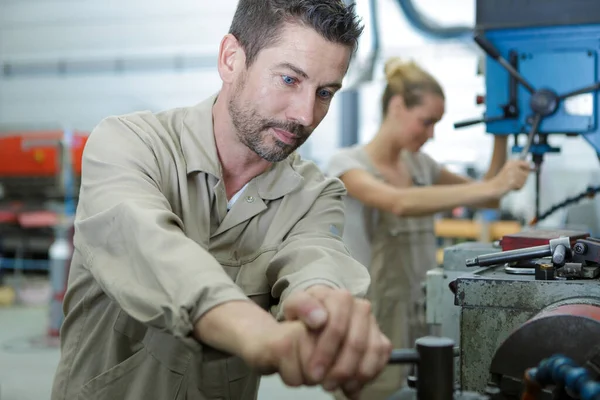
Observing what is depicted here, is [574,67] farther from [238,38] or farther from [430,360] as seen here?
[430,360]

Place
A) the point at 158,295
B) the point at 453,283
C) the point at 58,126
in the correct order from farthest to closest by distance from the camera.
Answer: the point at 58,126 < the point at 453,283 < the point at 158,295

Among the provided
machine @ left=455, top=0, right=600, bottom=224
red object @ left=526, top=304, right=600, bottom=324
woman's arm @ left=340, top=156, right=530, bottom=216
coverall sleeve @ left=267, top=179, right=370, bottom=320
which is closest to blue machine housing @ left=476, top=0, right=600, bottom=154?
machine @ left=455, top=0, right=600, bottom=224

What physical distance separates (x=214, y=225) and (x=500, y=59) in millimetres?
764

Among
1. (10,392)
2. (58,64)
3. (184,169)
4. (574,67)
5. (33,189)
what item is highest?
(58,64)

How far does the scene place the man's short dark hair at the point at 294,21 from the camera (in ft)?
3.44

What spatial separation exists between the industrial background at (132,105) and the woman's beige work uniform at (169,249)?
0.68 meters

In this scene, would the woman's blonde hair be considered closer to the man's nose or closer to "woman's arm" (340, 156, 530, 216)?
"woman's arm" (340, 156, 530, 216)

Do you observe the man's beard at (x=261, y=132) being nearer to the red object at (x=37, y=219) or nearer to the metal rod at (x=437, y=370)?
the metal rod at (x=437, y=370)

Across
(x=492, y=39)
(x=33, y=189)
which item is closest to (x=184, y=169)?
(x=492, y=39)

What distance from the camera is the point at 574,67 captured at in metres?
1.49

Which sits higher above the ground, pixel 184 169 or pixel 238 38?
pixel 238 38

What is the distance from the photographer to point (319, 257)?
101 centimetres

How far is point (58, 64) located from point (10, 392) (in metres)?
4.29

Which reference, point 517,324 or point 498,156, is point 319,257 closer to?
point 517,324
